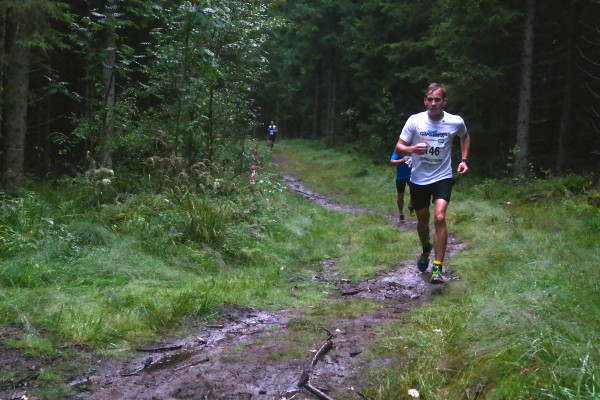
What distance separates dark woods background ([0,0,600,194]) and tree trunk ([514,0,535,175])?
3cm

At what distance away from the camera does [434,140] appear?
20.4 ft

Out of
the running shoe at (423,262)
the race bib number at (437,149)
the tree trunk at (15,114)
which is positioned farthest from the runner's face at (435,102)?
the tree trunk at (15,114)

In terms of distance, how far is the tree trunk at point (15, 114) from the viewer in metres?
9.54

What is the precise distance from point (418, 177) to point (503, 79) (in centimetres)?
1242

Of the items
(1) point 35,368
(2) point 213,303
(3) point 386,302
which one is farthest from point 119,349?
(3) point 386,302

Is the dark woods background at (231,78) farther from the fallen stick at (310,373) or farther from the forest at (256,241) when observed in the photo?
the fallen stick at (310,373)

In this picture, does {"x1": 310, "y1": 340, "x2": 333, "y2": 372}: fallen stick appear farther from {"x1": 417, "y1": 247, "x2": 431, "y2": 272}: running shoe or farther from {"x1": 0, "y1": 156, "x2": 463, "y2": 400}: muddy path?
{"x1": 417, "y1": 247, "x2": 431, "y2": 272}: running shoe

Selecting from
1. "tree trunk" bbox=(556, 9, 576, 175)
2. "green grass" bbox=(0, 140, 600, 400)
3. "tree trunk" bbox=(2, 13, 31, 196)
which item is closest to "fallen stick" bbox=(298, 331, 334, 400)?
"green grass" bbox=(0, 140, 600, 400)

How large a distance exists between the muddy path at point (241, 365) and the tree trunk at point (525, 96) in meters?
11.4

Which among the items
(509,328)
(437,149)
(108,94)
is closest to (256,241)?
(437,149)

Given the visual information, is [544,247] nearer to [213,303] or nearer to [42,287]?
[213,303]

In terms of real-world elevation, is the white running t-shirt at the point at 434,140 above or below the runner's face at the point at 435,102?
below

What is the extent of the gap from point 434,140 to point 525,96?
10.4 m

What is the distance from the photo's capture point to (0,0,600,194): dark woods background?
9.69 metres
